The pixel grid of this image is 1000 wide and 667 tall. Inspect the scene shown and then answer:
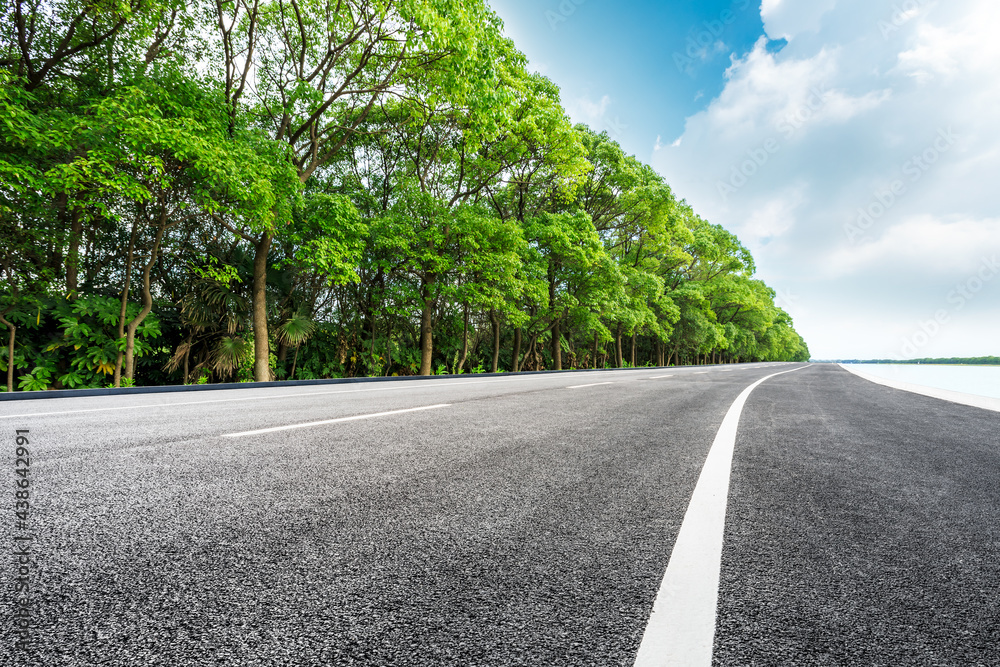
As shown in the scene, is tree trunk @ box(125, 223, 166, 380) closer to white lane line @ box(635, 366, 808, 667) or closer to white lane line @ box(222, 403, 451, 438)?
white lane line @ box(222, 403, 451, 438)

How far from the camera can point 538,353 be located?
94.7ft

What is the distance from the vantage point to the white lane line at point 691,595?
3.56 feet

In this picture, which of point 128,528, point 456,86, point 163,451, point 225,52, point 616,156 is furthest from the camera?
point 616,156

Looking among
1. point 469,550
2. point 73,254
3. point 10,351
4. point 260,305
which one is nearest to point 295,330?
point 260,305

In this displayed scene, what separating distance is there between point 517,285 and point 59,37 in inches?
570

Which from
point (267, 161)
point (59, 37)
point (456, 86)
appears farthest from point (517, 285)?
point (59, 37)

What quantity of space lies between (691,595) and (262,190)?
1157 centimetres

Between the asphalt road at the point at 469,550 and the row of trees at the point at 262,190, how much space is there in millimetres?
8195

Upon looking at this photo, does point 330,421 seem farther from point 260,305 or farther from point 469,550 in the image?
point 260,305

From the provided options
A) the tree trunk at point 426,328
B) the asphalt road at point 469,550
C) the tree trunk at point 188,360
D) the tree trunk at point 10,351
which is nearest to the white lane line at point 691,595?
the asphalt road at point 469,550

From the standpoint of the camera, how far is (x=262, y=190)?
10.3 m

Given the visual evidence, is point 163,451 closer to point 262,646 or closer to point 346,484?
point 346,484

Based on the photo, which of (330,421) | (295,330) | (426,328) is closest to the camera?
(330,421)

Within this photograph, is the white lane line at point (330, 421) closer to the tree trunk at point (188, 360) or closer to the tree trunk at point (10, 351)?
the tree trunk at point (10, 351)
